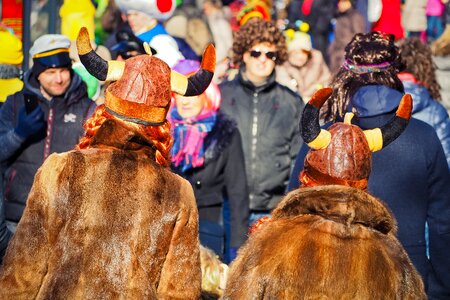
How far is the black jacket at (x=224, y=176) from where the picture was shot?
25.8 ft

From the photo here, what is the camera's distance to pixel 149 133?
5.35 metres

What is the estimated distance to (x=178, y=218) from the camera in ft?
17.3

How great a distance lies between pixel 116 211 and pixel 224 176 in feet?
9.35

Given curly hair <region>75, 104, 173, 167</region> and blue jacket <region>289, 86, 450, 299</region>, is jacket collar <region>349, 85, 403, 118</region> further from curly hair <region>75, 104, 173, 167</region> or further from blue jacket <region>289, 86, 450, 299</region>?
curly hair <region>75, 104, 173, 167</region>

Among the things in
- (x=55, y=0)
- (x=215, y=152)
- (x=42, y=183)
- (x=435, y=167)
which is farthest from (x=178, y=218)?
(x=55, y=0)

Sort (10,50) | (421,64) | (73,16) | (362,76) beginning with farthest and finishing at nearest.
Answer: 1. (73,16)
2. (10,50)
3. (421,64)
4. (362,76)

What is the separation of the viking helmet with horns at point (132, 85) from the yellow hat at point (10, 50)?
4616mm

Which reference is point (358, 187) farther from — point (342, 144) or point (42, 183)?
point (42, 183)

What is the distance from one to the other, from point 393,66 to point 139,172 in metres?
1.90

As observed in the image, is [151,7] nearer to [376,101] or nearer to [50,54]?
[50,54]

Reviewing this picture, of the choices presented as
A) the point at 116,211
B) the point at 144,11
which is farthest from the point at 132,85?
the point at 144,11

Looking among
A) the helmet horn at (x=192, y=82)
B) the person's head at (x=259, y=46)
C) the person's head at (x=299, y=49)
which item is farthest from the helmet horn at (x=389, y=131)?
the person's head at (x=299, y=49)

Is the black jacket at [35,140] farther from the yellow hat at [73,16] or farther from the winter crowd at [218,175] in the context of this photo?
the yellow hat at [73,16]

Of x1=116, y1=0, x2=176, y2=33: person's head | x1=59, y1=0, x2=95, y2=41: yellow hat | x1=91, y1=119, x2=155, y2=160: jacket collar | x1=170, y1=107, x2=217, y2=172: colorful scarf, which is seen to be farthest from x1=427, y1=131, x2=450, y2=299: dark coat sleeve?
x1=59, y1=0, x2=95, y2=41: yellow hat
